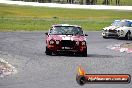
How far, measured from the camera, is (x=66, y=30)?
74.7 feet

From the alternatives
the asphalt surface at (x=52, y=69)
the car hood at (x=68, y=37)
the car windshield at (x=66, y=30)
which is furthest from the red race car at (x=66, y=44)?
the asphalt surface at (x=52, y=69)

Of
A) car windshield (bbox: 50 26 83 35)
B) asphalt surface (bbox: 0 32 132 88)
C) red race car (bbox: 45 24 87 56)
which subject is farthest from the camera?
car windshield (bbox: 50 26 83 35)

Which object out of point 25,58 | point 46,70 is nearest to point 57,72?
point 46,70

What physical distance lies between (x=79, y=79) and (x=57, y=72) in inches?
313

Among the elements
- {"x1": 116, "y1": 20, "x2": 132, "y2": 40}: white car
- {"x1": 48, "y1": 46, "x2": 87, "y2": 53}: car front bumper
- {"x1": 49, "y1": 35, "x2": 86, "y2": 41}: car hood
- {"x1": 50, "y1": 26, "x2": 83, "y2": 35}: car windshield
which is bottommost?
{"x1": 116, "y1": 20, "x2": 132, "y2": 40}: white car

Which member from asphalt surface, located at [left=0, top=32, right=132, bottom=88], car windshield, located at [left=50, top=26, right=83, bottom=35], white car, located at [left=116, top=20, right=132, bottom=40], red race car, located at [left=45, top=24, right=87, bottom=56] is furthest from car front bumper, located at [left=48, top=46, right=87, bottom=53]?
white car, located at [left=116, top=20, right=132, bottom=40]

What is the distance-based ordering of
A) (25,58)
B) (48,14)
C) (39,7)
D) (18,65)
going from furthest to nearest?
(39,7) < (48,14) < (25,58) < (18,65)

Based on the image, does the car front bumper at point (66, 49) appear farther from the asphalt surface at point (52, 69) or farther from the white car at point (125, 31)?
the white car at point (125, 31)

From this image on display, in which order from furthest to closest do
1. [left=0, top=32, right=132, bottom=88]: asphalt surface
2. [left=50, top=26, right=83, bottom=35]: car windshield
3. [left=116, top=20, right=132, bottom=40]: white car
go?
[left=116, top=20, right=132, bottom=40]: white car
[left=50, top=26, right=83, bottom=35]: car windshield
[left=0, top=32, right=132, bottom=88]: asphalt surface

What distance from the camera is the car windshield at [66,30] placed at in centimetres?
2239

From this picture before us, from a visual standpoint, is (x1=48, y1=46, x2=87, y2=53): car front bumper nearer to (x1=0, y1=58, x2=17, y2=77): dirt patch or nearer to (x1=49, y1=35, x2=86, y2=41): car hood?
(x1=49, y1=35, x2=86, y2=41): car hood

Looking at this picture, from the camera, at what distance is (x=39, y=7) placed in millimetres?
82000

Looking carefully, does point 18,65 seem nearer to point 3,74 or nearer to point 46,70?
point 46,70

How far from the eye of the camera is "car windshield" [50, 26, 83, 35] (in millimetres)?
22391
